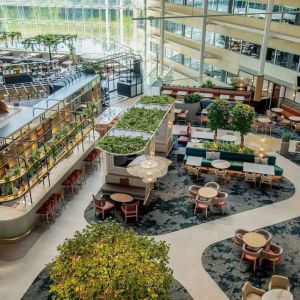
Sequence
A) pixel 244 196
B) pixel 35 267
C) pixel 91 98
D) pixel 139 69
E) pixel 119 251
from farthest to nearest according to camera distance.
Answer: pixel 139 69 < pixel 91 98 < pixel 244 196 < pixel 35 267 < pixel 119 251

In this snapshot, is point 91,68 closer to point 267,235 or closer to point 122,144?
point 122,144

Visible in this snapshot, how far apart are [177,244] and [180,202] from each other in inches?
91.8

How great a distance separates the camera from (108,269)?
5434 mm

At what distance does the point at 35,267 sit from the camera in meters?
10.1

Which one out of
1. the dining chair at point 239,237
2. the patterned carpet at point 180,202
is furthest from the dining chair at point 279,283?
the patterned carpet at point 180,202

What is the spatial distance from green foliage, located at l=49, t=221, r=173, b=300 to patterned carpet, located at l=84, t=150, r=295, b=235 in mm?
5430

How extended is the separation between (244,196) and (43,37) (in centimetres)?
1826

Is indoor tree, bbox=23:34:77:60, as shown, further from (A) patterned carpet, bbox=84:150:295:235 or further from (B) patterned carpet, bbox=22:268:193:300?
(B) patterned carpet, bbox=22:268:193:300

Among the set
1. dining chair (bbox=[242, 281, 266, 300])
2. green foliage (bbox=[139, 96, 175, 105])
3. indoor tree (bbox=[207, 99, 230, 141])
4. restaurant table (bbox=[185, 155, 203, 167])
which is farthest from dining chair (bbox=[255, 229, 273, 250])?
green foliage (bbox=[139, 96, 175, 105])

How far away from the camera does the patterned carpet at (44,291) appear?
9.19 meters

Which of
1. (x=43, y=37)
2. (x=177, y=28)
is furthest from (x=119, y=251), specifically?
(x=177, y=28)

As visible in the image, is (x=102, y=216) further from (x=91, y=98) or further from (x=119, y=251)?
(x=91, y=98)

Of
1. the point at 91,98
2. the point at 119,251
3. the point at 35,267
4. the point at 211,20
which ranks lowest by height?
the point at 35,267

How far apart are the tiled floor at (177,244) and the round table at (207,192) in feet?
2.79
